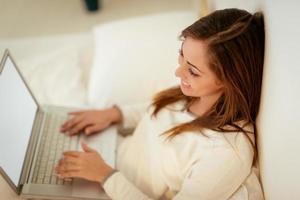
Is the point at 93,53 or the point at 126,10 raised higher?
the point at 126,10

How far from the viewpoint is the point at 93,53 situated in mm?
1508

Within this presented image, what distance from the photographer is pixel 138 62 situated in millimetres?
1278

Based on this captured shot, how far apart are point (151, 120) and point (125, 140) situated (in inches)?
6.0

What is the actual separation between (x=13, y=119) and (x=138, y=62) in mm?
493

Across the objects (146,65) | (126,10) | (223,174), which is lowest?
(223,174)

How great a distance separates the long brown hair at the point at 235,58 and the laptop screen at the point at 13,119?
0.47m

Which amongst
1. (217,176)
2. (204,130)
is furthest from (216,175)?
(204,130)

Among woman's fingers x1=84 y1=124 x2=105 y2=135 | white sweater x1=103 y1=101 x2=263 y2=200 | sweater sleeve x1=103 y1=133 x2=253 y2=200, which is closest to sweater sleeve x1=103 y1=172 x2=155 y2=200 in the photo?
white sweater x1=103 y1=101 x2=263 y2=200

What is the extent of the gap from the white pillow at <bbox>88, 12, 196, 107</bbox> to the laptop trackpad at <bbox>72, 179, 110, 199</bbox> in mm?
350

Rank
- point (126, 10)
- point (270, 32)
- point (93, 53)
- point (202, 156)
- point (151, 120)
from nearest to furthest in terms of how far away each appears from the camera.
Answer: point (270, 32)
point (202, 156)
point (151, 120)
point (93, 53)
point (126, 10)

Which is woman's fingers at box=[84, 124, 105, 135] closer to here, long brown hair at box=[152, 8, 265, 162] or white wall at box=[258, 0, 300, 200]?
long brown hair at box=[152, 8, 265, 162]

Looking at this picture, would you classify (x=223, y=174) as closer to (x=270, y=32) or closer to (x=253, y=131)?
(x=253, y=131)

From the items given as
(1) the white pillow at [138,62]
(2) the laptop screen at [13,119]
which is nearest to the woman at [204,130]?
(2) the laptop screen at [13,119]

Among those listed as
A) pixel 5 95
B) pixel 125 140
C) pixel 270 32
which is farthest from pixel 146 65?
pixel 270 32
